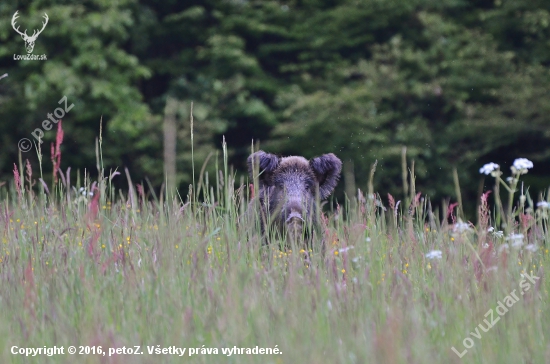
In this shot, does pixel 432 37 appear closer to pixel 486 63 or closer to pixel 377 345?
pixel 486 63

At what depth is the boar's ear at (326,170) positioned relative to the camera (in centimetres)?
639

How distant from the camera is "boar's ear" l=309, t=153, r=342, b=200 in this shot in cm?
639

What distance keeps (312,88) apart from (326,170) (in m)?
13.9

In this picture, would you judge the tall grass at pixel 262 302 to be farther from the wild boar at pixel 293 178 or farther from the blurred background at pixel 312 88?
the blurred background at pixel 312 88

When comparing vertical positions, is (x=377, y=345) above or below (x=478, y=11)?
below

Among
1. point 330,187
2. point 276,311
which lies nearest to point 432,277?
point 276,311

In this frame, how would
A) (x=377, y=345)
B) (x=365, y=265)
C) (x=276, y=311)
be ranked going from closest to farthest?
(x=377, y=345) → (x=276, y=311) → (x=365, y=265)

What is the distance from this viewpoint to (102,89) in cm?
1766

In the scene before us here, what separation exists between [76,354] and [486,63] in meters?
17.3

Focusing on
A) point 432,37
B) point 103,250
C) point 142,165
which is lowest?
point 142,165
